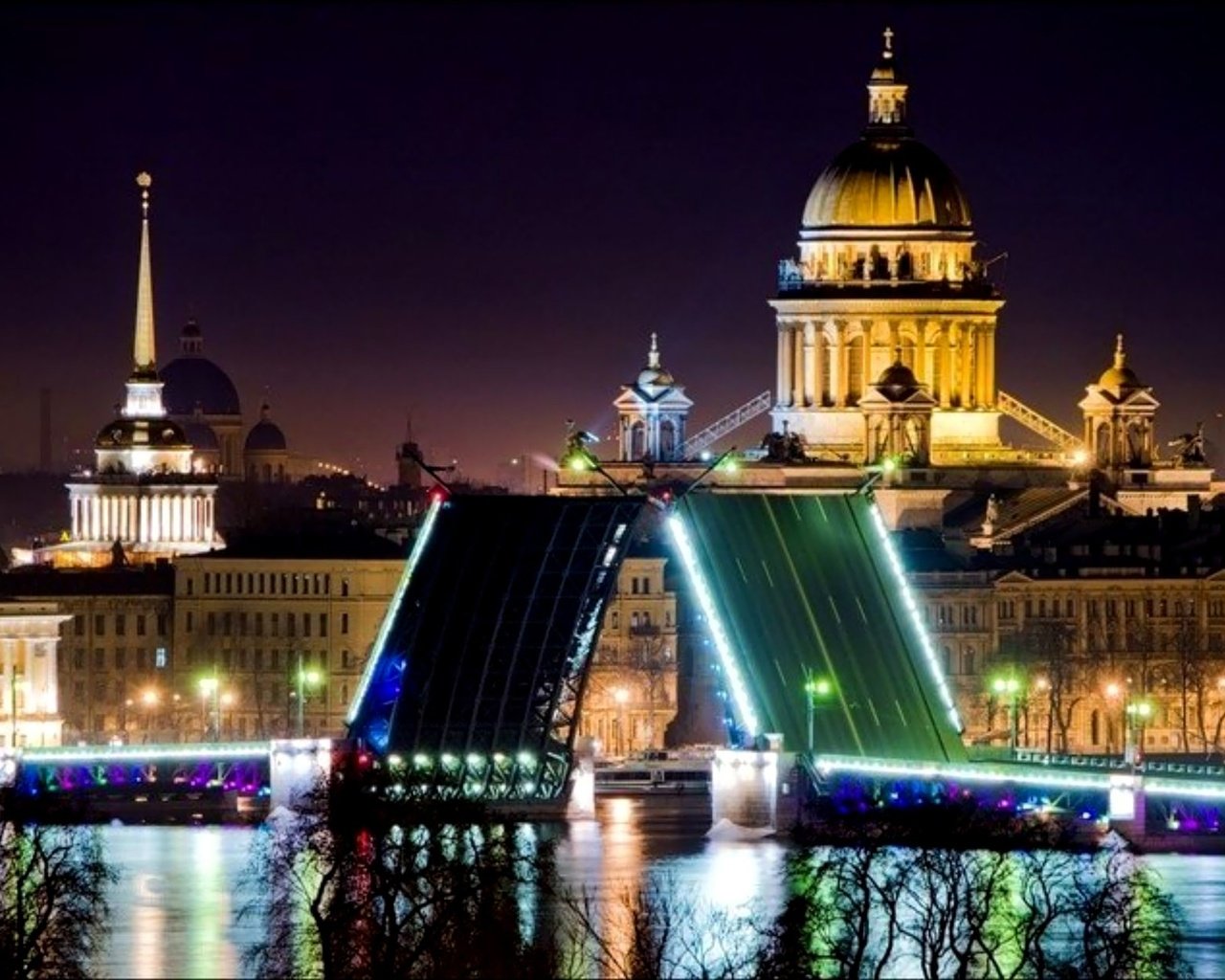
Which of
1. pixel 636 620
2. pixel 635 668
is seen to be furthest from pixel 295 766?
pixel 636 620

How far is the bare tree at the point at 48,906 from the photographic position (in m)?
113

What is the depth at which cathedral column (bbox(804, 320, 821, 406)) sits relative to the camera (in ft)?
626

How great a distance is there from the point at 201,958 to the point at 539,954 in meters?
3.62

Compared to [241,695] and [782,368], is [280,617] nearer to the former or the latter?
[241,695]

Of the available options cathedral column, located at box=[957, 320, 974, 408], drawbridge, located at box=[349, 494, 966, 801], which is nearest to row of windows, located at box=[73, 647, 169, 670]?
cathedral column, located at box=[957, 320, 974, 408]

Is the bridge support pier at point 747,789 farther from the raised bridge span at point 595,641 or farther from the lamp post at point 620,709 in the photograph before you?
the lamp post at point 620,709

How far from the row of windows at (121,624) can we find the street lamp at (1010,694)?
1654 cm

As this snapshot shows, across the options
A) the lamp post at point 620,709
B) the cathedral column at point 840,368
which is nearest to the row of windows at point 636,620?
the lamp post at point 620,709

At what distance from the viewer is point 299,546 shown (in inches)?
7131

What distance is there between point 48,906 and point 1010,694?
165ft

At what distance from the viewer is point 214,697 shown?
6639 inches

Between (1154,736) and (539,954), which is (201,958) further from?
(1154,736)

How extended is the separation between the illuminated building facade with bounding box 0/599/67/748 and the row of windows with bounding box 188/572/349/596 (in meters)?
7.64

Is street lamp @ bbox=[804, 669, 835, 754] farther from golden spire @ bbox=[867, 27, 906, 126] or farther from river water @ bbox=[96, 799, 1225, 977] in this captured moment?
golden spire @ bbox=[867, 27, 906, 126]
